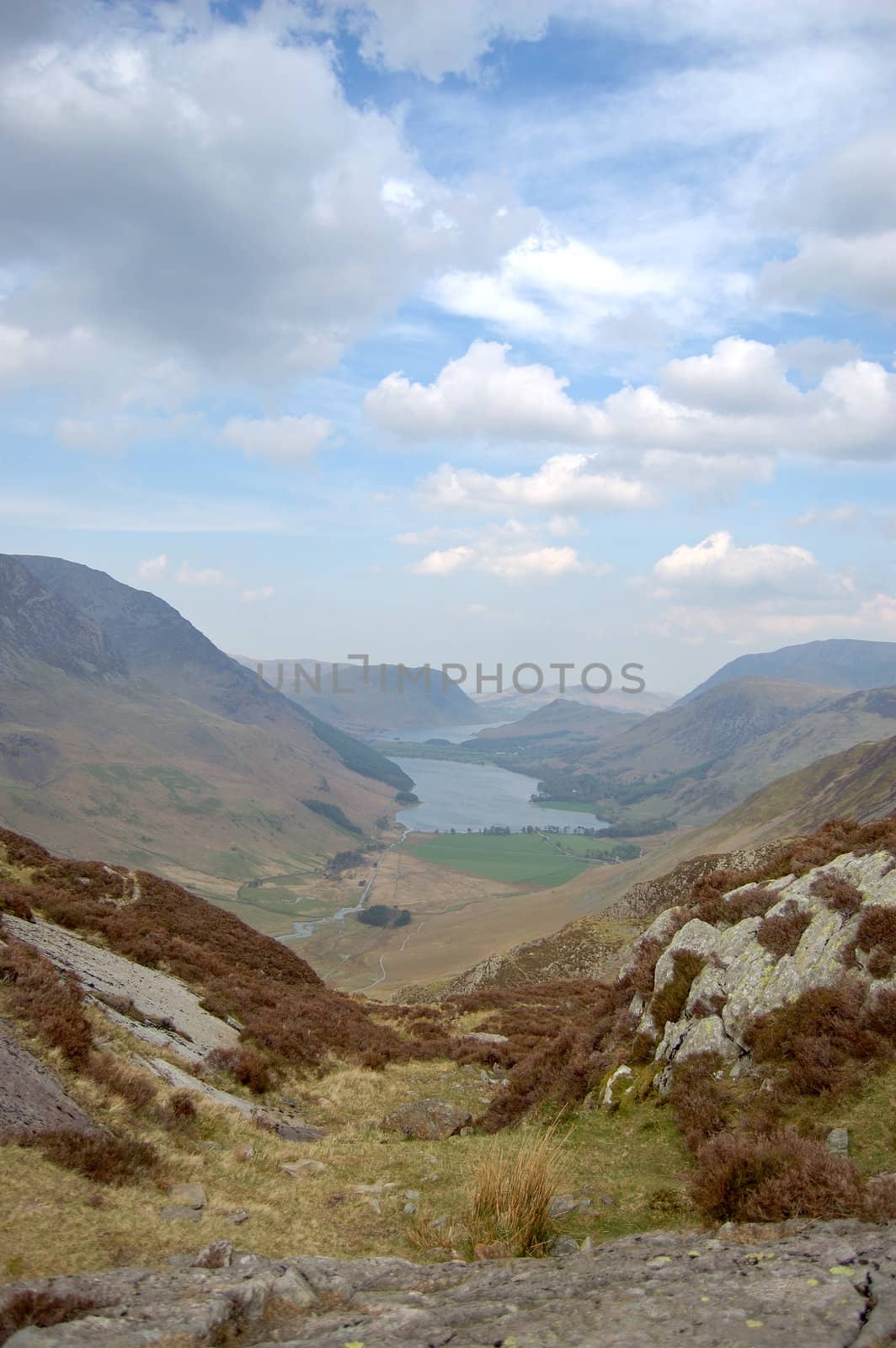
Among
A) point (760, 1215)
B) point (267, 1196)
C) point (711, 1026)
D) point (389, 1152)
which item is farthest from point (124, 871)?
point (760, 1215)

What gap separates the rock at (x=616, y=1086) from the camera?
13.0 m

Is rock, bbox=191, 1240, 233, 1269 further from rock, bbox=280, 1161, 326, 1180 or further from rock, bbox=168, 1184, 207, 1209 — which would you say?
rock, bbox=280, 1161, 326, 1180

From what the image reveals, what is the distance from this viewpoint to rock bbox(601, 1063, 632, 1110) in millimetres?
13023

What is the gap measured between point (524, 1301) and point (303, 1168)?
22.2 feet

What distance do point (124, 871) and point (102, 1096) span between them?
76.8 feet

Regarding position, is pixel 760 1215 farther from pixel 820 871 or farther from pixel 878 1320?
pixel 820 871

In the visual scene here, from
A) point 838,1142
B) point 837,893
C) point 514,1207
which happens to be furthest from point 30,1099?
point 837,893

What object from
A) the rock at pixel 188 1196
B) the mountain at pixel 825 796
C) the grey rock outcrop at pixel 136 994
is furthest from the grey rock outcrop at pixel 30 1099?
the mountain at pixel 825 796

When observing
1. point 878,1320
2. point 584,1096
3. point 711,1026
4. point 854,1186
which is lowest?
point 584,1096

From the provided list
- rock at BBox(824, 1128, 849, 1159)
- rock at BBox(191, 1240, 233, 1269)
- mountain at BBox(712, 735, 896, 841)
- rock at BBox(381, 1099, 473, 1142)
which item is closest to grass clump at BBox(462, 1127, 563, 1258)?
rock at BBox(191, 1240, 233, 1269)

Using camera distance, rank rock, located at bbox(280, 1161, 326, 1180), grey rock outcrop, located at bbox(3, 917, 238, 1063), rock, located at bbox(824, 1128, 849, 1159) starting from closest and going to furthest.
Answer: rock, located at bbox(824, 1128, 849, 1159)
rock, located at bbox(280, 1161, 326, 1180)
grey rock outcrop, located at bbox(3, 917, 238, 1063)

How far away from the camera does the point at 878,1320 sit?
16.4 feet

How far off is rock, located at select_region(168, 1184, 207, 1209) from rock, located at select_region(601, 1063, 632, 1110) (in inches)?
282

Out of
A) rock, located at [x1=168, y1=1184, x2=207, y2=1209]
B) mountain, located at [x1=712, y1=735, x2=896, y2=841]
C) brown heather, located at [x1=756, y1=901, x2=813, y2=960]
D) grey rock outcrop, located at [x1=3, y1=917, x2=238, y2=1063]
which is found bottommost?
mountain, located at [x1=712, y1=735, x2=896, y2=841]
